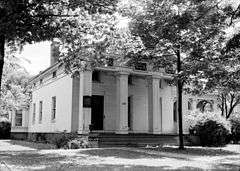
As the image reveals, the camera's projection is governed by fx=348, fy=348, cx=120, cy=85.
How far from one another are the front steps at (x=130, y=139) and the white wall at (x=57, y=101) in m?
2.81

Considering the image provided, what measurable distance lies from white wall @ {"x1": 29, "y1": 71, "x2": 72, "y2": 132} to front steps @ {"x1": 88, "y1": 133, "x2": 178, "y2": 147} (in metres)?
2.81

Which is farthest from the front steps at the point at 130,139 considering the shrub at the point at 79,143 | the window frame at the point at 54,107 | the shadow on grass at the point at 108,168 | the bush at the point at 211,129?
the shadow on grass at the point at 108,168

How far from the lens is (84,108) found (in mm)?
20516

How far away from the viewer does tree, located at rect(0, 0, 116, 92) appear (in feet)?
32.6

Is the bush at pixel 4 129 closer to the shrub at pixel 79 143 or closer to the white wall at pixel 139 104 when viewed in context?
the white wall at pixel 139 104

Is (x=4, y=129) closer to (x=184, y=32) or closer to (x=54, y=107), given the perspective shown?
(x=54, y=107)

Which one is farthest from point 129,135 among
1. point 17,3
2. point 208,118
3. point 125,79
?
point 17,3

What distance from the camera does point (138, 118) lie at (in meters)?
25.6

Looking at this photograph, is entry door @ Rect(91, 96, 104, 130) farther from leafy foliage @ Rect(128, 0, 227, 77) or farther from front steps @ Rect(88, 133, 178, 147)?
leafy foliage @ Rect(128, 0, 227, 77)

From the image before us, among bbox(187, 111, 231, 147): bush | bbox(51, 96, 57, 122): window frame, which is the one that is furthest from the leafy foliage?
bbox(51, 96, 57, 122): window frame

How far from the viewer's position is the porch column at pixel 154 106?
2391 cm

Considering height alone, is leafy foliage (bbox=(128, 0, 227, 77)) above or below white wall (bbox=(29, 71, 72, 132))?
above

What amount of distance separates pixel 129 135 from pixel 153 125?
2.74m

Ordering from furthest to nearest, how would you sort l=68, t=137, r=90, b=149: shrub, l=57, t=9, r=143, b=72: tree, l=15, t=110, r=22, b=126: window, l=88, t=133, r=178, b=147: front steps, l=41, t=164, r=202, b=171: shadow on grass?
l=15, t=110, r=22, b=126: window → l=88, t=133, r=178, b=147: front steps → l=68, t=137, r=90, b=149: shrub → l=57, t=9, r=143, b=72: tree → l=41, t=164, r=202, b=171: shadow on grass
